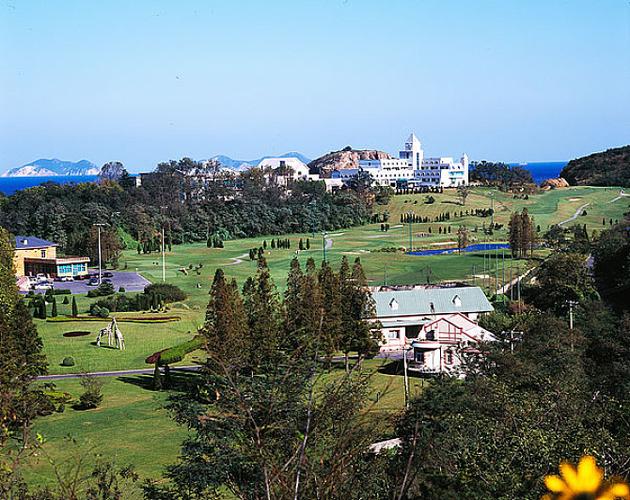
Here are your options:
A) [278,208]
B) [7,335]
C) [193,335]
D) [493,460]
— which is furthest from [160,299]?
[278,208]

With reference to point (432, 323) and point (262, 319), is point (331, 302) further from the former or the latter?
point (432, 323)

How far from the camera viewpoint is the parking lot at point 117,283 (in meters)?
40.2

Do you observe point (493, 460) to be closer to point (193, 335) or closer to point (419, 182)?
point (193, 335)

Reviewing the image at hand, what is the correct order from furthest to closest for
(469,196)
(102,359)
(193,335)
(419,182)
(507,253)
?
1. (419,182)
2. (469,196)
3. (507,253)
4. (193,335)
5. (102,359)

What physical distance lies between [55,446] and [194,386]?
5.88 metres

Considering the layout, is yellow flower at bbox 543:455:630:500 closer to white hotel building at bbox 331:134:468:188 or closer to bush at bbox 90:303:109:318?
bush at bbox 90:303:109:318

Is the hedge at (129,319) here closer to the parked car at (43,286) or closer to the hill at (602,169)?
the parked car at (43,286)

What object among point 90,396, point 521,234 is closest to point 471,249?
point 521,234

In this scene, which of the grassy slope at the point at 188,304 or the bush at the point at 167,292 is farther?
the bush at the point at 167,292

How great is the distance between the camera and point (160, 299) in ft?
119

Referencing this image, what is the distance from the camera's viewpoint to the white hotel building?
100 meters

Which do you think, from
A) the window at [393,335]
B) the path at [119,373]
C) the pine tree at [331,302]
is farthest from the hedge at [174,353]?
the window at [393,335]

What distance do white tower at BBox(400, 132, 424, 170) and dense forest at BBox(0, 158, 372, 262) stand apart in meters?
30.4

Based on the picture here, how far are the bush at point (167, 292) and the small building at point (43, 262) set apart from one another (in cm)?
824
